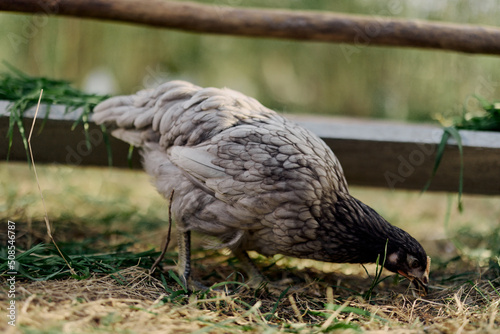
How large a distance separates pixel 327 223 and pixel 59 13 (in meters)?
1.89

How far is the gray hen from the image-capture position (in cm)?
190

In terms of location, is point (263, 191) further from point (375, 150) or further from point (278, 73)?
point (278, 73)

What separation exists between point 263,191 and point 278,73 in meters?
4.31

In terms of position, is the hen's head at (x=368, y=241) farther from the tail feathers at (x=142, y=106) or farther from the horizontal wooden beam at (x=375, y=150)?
the tail feathers at (x=142, y=106)

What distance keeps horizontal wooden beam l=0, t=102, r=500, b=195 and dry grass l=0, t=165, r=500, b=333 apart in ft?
1.55

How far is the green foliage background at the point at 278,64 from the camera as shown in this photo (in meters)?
5.05

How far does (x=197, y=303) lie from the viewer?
1875mm

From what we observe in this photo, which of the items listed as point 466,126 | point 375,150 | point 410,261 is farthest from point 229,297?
point 466,126

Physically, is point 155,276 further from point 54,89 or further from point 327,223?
point 54,89

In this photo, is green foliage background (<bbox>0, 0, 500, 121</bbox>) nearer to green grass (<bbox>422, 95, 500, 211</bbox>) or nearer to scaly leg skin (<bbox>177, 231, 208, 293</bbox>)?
green grass (<bbox>422, 95, 500, 211</bbox>)

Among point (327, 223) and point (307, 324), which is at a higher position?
point (327, 223)

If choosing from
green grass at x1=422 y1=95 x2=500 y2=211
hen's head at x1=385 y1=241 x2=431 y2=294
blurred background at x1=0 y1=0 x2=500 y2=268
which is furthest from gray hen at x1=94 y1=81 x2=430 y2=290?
blurred background at x1=0 y1=0 x2=500 y2=268

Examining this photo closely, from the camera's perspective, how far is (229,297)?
5.83ft

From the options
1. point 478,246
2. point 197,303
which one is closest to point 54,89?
point 197,303
